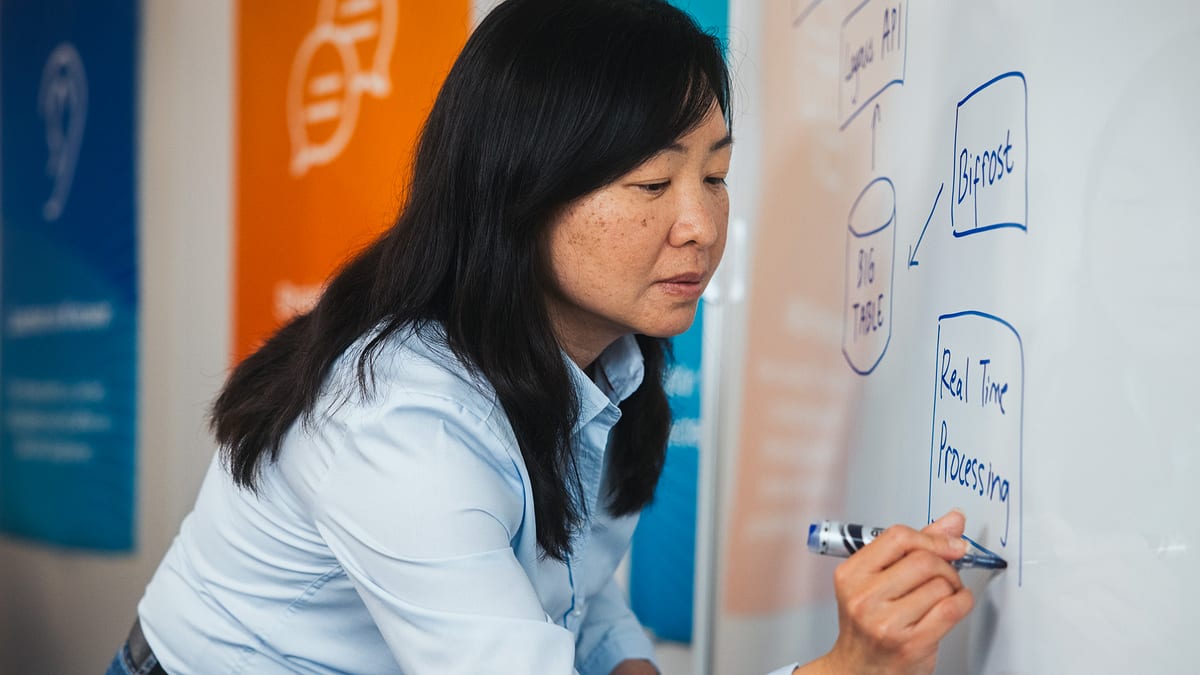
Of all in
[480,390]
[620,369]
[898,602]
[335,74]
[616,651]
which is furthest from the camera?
[335,74]

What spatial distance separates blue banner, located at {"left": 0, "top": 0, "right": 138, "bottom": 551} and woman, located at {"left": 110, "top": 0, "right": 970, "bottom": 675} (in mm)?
1638

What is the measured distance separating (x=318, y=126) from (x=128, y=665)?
1.30m

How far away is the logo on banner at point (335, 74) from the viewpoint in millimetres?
1908

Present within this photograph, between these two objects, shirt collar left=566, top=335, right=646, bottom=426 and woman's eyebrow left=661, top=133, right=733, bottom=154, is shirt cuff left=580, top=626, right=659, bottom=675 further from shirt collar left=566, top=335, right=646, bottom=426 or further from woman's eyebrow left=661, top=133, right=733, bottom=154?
woman's eyebrow left=661, top=133, right=733, bottom=154

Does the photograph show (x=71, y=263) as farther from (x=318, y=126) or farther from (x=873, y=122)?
(x=873, y=122)

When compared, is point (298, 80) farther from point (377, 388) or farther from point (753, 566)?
point (377, 388)

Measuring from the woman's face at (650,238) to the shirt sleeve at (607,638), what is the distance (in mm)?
451

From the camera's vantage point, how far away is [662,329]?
817 mm

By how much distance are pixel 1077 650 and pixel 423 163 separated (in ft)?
1.90

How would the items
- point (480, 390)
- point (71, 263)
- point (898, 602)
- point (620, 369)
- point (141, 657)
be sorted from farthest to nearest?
point (71, 263) < point (620, 369) < point (141, 657) < point (480, 390) < point (898, 602)

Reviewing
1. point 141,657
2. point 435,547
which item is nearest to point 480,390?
point 435,547

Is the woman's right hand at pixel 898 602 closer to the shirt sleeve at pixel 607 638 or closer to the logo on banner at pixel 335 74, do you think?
the shirt sleeve at pixel 607 638

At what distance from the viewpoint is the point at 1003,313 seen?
667 mm

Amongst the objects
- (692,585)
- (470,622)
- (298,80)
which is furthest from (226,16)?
(470,622)
